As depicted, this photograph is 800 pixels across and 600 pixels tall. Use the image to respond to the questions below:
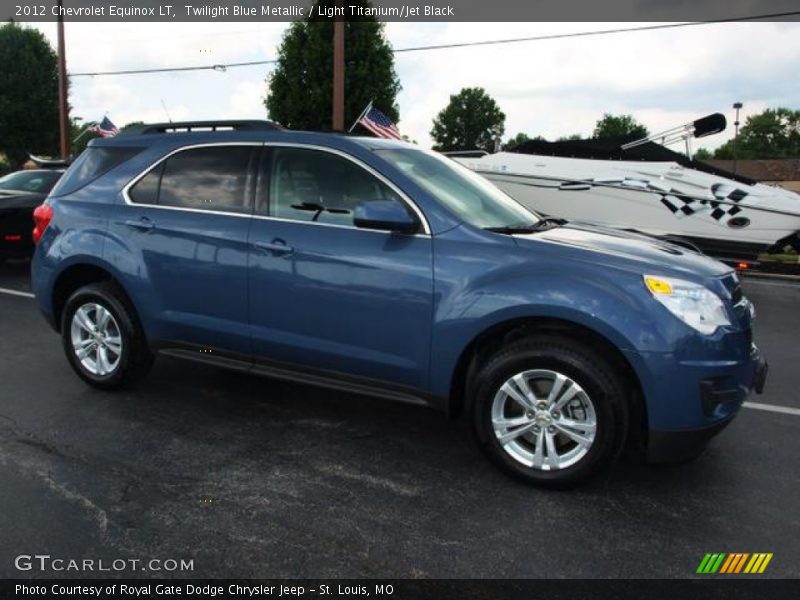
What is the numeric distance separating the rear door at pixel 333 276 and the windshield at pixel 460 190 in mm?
240

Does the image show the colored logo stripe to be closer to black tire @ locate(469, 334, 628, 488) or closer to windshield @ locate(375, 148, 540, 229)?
black tire @ locate(469, 334, 628, 488)

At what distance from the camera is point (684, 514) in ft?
10.4

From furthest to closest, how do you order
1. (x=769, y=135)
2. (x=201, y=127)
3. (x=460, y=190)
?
(x=769, y=135) → (x=201, y=127) → (x=460, y=190)

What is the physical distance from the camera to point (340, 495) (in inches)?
130

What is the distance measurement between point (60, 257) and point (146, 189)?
2.72 ft

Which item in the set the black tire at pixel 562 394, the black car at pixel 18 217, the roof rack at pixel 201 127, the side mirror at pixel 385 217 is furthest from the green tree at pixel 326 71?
the black tire at pixel 562 394

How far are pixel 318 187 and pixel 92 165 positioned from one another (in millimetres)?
1860

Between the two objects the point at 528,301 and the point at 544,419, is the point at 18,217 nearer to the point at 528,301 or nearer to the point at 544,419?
the point at 528,301

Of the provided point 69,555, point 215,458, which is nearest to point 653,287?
point 215,458

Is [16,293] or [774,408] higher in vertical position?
[16,293]

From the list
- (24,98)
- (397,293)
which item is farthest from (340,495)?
(24,98)

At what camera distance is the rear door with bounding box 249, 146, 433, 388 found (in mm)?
3561

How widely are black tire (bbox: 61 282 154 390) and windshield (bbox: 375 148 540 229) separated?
199cm

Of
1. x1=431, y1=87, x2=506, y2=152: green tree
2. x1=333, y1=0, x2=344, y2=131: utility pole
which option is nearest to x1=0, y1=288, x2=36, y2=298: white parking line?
x1=333, y1=0, x2=344, y2=131: utility pole
